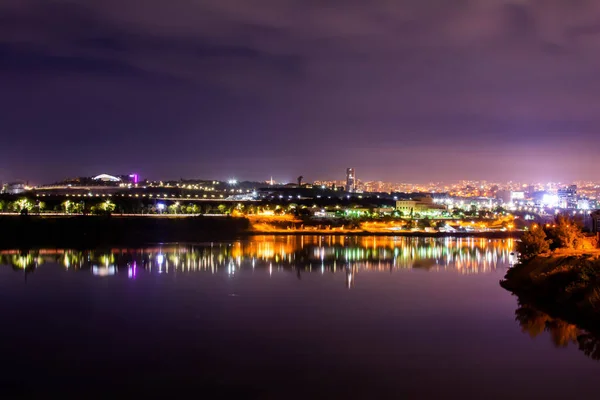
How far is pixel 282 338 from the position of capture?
14.7m

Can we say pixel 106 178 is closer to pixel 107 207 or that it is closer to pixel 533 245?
pixel 107 207

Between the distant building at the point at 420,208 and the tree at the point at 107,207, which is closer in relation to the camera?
the tree at the point at 107,207

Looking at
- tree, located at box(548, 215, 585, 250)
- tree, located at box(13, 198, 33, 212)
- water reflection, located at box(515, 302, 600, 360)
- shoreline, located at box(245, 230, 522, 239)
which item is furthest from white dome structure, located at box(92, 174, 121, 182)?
water reflection, located at box(515, 302, 600, 360)

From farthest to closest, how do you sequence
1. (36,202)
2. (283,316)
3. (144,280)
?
(36,202), (144,280), (283,316)

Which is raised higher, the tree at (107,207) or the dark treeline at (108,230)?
the tree at (107,207)

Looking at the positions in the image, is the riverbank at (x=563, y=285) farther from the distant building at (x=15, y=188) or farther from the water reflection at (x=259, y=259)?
the distant building at (x=15, y=188)

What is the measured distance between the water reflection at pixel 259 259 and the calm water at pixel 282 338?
210 cm

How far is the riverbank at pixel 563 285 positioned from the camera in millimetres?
15727

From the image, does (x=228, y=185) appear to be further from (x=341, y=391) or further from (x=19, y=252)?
(x=341, y=391)

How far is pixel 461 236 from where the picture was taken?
211 feet

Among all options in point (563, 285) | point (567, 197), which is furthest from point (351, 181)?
point (563, 285)

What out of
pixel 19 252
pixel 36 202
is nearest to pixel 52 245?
pixel 19 252

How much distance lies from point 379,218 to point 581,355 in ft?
224

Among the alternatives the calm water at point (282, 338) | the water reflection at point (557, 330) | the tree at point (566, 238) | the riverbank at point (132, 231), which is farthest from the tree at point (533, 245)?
the riverbank at point (132, 231)
